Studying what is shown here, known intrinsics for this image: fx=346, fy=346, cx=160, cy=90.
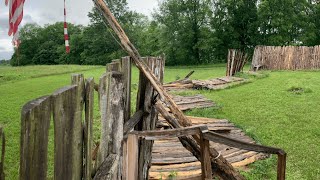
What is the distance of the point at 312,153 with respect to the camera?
666cm

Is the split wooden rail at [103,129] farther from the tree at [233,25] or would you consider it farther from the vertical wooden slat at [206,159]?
the tree at [233,25]

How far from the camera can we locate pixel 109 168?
2.53 meters

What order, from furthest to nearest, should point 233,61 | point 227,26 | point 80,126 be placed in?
point 227,26
point 233,61
point 80,126

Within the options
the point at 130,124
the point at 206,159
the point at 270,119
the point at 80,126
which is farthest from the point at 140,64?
the point at 270,119

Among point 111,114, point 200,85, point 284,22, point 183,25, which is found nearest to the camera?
point 111,114

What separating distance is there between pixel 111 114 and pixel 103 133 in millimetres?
160

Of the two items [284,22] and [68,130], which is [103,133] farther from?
[284,22]

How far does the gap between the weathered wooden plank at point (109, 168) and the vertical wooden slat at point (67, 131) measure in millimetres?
433

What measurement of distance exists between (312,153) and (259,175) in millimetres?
1710

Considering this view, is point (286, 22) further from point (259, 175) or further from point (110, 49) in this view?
point (259, 175)

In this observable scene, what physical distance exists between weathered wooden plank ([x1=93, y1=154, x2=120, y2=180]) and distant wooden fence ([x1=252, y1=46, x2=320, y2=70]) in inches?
922

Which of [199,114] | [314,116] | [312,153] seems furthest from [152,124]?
[314,116]

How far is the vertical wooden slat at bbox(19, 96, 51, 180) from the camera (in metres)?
1.32

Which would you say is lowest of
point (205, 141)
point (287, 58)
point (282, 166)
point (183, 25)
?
point (282, 166)
